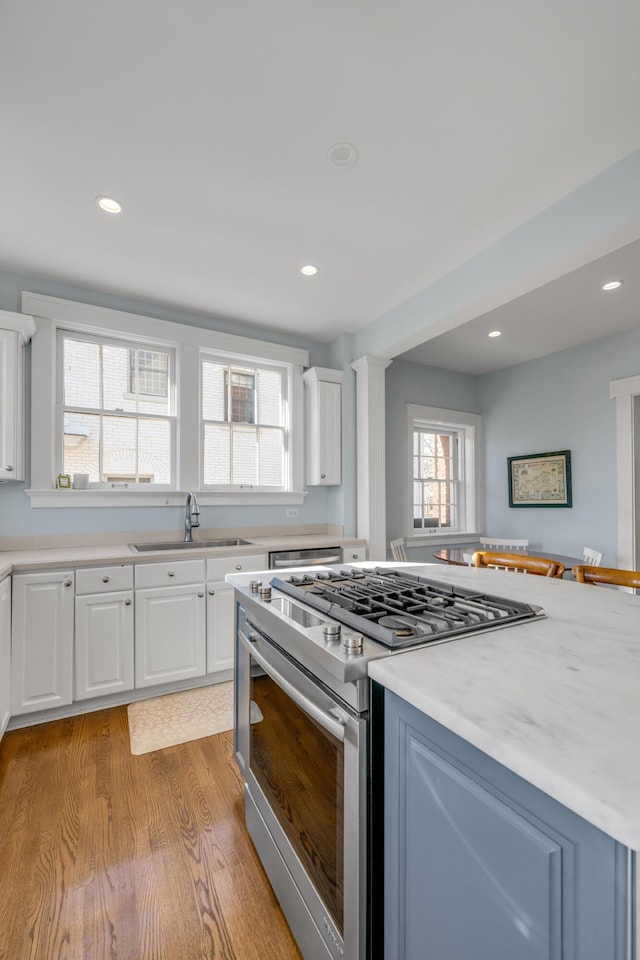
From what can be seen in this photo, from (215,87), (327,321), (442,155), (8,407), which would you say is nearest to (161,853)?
(8,407)

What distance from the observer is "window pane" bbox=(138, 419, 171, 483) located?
336cm

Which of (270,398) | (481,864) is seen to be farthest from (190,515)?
(481,864)

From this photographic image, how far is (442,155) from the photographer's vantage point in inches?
76.1

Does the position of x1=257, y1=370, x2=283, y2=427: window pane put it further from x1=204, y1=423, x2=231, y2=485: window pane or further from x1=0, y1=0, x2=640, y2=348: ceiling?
x1=0, y1=0, x2=640, y2=348: ceiling

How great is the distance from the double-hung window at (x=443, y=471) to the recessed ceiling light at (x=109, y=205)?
3269mm

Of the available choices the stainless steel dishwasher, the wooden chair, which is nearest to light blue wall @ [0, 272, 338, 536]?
the stainless steel dishwasher

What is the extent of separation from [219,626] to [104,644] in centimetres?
70

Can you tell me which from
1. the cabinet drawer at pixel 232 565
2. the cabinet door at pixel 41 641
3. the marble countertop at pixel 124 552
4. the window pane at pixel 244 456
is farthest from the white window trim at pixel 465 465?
the cabinet door at pixel 41 641

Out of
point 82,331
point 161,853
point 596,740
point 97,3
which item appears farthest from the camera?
point 82,331

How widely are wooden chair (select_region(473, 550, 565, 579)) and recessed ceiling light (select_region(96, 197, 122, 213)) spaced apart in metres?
2.60

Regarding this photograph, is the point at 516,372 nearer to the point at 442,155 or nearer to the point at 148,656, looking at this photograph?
the point at 442,155

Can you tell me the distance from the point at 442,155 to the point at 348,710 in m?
2.24

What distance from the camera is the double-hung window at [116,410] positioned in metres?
3.11

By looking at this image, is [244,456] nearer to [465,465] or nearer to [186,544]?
[186,544]
